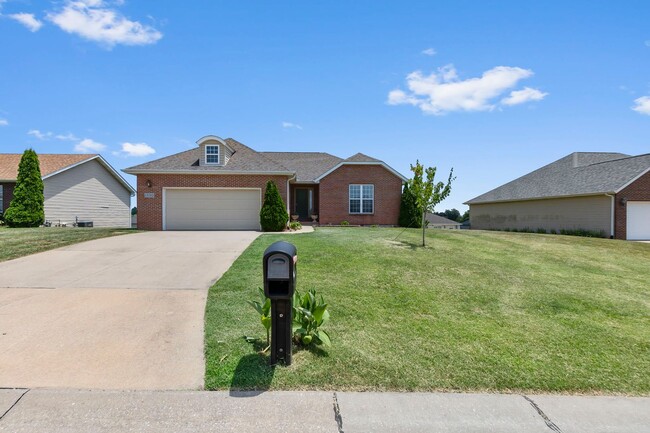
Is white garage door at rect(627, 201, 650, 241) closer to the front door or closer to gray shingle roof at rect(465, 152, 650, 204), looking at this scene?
gray shingle roof at rect(465, 152, 650, 204)

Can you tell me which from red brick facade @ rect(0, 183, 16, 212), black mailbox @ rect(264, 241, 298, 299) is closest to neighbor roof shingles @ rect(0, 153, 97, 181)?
red brick facade @ rect(0, 183, 16, 212)

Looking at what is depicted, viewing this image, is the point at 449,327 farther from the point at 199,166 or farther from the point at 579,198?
the point at 579,198

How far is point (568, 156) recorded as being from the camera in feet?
92.6

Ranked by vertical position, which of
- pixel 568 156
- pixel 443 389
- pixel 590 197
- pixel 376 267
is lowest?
pixel 443 389

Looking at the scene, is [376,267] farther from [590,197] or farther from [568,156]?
[568,156]

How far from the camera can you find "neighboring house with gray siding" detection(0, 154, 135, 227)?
22.1 m

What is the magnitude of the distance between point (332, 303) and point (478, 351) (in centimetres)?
216

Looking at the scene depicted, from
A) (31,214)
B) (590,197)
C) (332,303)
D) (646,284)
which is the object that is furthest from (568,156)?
(31,214)

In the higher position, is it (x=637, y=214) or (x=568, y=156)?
(x=568, y=156)

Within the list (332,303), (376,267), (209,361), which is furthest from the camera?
(376,267)

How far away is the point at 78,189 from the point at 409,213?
2223 cm

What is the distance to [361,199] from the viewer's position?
21562mm

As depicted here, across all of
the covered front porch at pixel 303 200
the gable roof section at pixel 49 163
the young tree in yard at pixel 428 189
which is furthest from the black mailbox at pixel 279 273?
the gable roof section at pixel 49 163

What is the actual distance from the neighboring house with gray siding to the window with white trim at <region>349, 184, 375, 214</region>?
60.1ft
